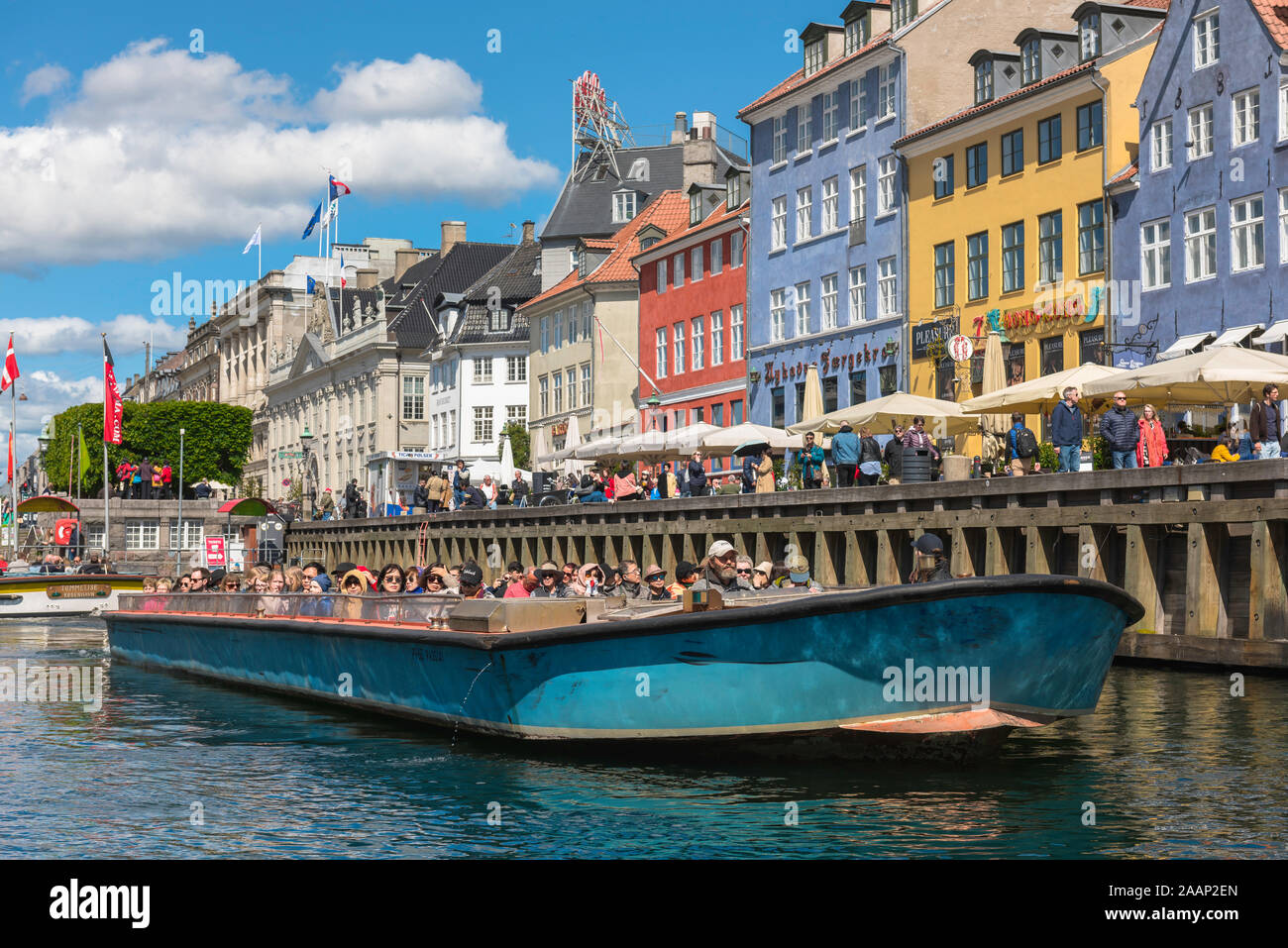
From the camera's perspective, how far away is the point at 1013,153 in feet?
135

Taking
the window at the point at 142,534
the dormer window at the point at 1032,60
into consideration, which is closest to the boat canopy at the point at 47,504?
the dormer window at the point at 1032,60

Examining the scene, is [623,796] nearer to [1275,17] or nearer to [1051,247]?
[1275,17]

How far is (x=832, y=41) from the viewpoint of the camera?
2010 inches

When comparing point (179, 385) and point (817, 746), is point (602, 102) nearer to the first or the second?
point (817, 746)

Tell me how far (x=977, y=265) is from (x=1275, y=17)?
1095 cm

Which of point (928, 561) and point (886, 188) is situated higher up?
point (886, 188)

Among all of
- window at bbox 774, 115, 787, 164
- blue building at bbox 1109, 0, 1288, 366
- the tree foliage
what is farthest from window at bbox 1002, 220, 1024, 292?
the tree foliage

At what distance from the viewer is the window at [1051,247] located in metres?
38.9

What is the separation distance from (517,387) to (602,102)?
14.3 m

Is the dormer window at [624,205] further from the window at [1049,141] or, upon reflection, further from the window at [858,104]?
the window at [1049,141]

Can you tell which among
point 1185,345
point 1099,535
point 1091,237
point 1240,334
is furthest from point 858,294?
point 1099,535

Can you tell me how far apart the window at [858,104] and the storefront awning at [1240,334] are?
17.7 metres
